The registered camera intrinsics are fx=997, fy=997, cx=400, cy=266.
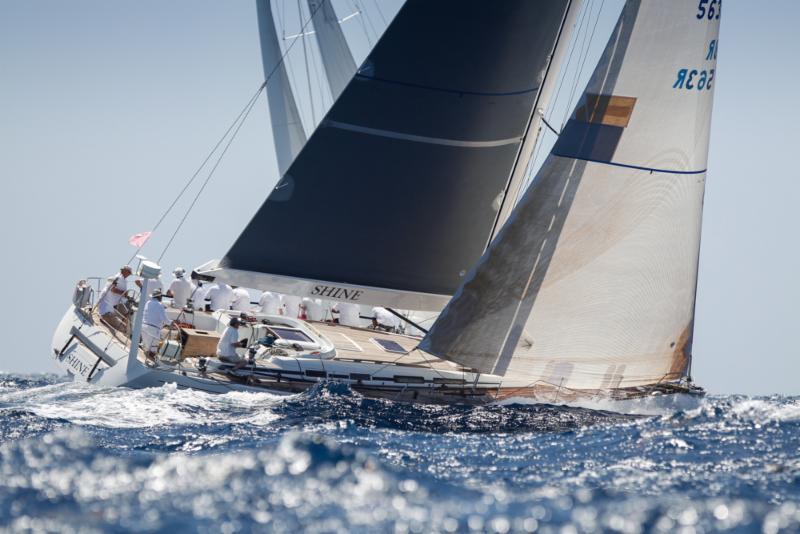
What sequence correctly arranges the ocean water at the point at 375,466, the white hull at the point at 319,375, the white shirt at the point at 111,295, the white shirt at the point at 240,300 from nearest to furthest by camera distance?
the ocean water at the point at 375,466 < the white hull at the point at 319,375 < the white shirt at the point at 111,295 < the white shirt at the point at 240,300

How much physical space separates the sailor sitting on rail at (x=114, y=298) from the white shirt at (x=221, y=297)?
1.84 metres

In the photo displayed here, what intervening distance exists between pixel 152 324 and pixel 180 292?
3697 millimetres

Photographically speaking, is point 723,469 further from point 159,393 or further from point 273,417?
point 159,393

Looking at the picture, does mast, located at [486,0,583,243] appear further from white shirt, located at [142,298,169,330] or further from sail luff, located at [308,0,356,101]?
sail luff, located at [308,0,356,101]

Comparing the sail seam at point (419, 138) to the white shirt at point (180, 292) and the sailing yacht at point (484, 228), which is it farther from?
the white shirt at point (180, 292)

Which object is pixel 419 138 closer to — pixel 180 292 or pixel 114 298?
pixel 114 298

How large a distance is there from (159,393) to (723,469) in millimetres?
7138

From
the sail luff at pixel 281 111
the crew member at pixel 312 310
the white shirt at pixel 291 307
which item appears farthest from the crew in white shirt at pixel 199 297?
the sail luff at pixel 281 111

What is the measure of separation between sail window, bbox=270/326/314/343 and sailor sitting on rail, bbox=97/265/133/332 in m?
2.57

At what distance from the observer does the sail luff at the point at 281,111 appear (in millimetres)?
23469

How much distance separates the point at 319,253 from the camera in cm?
1494

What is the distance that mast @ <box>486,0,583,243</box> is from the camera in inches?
602

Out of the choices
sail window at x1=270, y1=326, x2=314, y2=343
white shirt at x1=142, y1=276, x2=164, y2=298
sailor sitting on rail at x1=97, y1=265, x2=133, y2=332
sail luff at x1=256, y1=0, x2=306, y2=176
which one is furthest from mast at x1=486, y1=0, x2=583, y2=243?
sail luff at x1=256, y1=0, x2=306, y2=176

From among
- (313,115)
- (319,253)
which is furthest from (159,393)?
(313,115)
